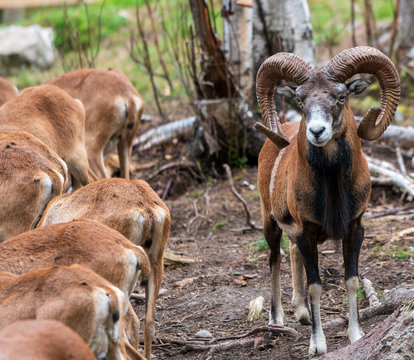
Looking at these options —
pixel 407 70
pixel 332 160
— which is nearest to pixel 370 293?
pixel 332 160

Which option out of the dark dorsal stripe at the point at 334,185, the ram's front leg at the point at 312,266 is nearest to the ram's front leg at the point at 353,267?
the dark dorsal stripe at the point at 334,185

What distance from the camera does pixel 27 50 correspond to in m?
18.3

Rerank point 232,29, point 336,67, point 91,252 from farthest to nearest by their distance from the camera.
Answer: point 232,29
point 336,67
point 91,252

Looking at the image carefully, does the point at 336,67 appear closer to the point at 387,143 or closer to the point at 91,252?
the point at 91,252

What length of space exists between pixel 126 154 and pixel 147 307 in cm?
449

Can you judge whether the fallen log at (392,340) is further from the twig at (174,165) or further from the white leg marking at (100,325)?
the twig at (174,165)

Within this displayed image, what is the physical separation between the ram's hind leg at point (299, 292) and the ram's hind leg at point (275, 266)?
159 mm

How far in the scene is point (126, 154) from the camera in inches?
394

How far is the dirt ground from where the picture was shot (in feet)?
20.0

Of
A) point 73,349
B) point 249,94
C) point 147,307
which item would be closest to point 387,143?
point 249,94

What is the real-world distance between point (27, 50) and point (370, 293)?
14.0 meters

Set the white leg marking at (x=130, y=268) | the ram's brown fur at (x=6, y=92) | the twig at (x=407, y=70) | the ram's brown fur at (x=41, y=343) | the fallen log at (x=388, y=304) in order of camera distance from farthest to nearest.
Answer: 1. the twig at (x=407, y=70)
2. the ram's brown fur at (x=6, y=92)
3. the fallen log at (x=388, y=304)
4. the white leg marking at (x=130, y=268)
5. the ram's brown fur at (x=41, y=343)

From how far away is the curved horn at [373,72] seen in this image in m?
5.64

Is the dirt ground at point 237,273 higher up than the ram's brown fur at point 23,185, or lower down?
lower down
